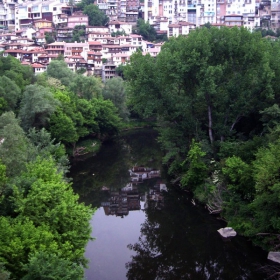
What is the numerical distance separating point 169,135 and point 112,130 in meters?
13.0

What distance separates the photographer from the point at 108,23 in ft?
233

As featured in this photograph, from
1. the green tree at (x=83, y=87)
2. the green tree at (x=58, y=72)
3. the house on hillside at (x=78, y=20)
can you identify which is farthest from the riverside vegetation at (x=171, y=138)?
the house on hillside at (x=78, y=20)

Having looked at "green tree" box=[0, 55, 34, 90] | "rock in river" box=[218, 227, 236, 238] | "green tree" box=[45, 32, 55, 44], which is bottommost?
"rock in river" box=[218, 227, 236, 238]

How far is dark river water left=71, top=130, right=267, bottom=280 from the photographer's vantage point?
624 inches

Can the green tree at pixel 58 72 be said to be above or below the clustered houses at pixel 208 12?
below

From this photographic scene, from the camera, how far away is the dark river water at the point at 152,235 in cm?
1585

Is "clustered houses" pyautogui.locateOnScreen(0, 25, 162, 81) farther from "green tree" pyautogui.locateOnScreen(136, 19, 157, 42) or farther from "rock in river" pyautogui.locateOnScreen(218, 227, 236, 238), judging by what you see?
"rock in river" pyautogui.locateOnScreen(218, 227, 236, 238)

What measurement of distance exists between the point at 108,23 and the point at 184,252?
58702 mm

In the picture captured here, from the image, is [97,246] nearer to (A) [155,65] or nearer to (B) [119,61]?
(A) [155,65]

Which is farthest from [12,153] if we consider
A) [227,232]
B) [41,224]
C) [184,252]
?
[227,232]

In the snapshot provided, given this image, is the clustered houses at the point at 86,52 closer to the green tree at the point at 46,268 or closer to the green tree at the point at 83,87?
the green tree at the point at 83,87

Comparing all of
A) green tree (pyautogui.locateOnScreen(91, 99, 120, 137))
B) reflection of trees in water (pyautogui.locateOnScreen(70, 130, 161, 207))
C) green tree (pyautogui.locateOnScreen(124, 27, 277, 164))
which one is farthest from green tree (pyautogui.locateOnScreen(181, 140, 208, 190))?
green tree (pyautogui.locateOnScreen(91, 99, 120, 137))

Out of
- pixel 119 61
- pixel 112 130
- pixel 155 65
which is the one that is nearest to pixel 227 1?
pixel 119 61

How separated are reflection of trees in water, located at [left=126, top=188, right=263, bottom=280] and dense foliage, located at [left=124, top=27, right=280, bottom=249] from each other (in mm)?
1360
